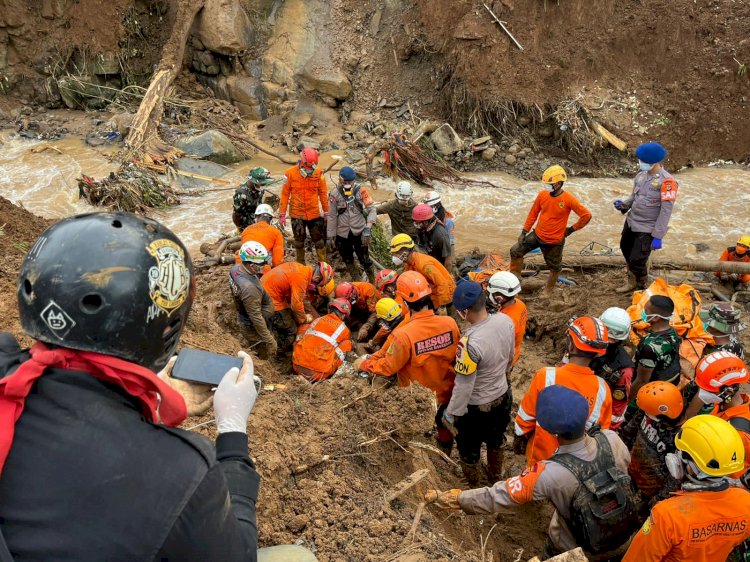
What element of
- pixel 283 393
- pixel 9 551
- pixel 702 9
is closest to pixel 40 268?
pixel 9 551

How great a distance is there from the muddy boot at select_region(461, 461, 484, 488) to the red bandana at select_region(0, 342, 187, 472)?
357cm

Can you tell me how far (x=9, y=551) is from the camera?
3.56ft

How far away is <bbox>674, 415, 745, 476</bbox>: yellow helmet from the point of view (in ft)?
8.50

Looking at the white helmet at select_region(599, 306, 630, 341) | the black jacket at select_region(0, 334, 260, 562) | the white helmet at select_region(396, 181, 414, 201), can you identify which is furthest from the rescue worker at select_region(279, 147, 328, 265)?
the black jacket at select_region(0, 334, 260, 562)

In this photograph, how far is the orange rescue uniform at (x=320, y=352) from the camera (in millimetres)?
5586

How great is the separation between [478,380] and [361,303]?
9.21 feet

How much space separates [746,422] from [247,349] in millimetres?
4308

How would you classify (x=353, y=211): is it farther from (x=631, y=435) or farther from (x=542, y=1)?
(x=542, y=1)

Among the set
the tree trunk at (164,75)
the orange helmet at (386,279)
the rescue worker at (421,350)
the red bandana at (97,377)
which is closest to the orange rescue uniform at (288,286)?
the orange helmet at (386,279)

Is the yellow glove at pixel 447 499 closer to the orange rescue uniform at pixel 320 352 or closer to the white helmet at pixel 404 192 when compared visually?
the orange rescue uniform at pixel 320 352

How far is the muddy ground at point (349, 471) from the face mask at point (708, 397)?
1.36m

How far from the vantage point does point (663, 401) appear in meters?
3.66

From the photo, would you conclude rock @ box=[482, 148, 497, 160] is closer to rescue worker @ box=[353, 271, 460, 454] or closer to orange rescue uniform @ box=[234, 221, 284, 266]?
Answer: orange rescue uniform @ box=[234, 221, 284, 266]

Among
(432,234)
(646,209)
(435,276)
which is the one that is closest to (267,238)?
(432,234)
